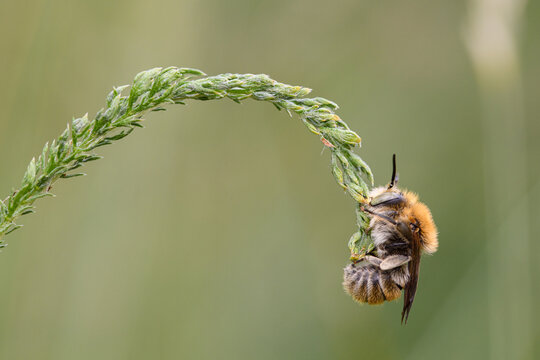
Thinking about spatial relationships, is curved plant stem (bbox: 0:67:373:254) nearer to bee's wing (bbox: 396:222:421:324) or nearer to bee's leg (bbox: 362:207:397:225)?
bee's leg (bbox: 362:207:397:225)

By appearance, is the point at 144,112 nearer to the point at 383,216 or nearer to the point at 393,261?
the point at 383,216

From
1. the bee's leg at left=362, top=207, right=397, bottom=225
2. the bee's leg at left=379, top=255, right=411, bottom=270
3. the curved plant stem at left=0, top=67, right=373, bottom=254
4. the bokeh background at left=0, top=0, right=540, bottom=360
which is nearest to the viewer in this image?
the curved plant stem at left=0, top=67, right=373, bottom=254

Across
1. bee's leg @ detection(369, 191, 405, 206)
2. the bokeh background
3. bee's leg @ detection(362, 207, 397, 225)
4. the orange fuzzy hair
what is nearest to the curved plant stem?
bee's leg @ detection(362, 207, 397, 225)

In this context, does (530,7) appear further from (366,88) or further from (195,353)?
(195,353)

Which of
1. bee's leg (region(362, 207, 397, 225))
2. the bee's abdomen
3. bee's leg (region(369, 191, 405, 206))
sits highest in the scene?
bee's leg (region(369, 191, 405, 206))

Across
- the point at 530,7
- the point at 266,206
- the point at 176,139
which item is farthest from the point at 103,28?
the point at 530,7

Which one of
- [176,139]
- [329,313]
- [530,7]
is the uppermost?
[530,7]

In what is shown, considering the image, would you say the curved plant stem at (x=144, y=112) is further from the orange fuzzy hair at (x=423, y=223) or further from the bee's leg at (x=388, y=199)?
the orange fuzzy hair at (x=423, y=223)

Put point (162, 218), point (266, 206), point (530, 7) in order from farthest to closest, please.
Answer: point (530, 7)
point (266, 206)
point (162, 218)
